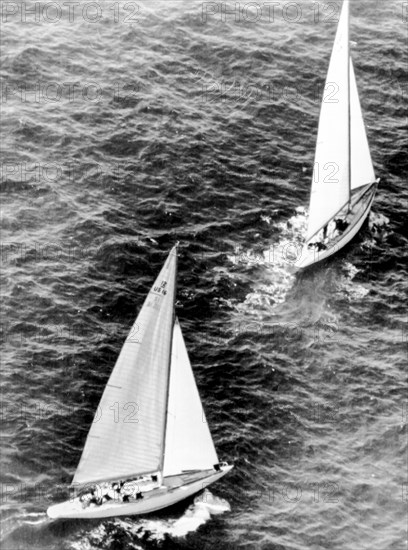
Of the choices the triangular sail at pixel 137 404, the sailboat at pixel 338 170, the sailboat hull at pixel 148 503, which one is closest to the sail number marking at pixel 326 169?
the sailboat at pixel 338 170

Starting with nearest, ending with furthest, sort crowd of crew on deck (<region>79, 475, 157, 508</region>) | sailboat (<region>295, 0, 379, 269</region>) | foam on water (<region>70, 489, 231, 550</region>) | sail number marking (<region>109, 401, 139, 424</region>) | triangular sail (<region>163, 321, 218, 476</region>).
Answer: sail number marking (<region>109, 401, 139, 424</region>) < foam on water (<region>70, 489, 231, 550</region>) < crowd of crew on deck (<region>79, 475, 157, 508</region>) < triangular sail (<region>163, 321, 218, 476</region>) < sailboat (<region>295, 0, 379, 269</region>)

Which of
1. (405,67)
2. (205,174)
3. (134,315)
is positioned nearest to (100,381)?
(134,315)

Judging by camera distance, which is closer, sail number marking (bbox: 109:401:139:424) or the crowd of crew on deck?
sail number marking (bbox: 109:401:139:424)

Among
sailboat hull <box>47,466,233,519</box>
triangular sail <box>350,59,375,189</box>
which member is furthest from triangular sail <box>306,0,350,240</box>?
sailboat hull <box>47,466,233,519</box>

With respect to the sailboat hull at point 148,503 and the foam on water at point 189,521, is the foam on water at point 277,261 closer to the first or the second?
the sailboat hull at point 148,503

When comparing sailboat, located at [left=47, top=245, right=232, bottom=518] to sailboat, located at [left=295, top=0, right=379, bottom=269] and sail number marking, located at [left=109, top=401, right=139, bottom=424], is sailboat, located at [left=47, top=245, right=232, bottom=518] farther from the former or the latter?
sailboat, located at [left=295, top=0, right=379, bottom=269]

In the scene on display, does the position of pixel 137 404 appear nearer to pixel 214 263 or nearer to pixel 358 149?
pixel 214 263
